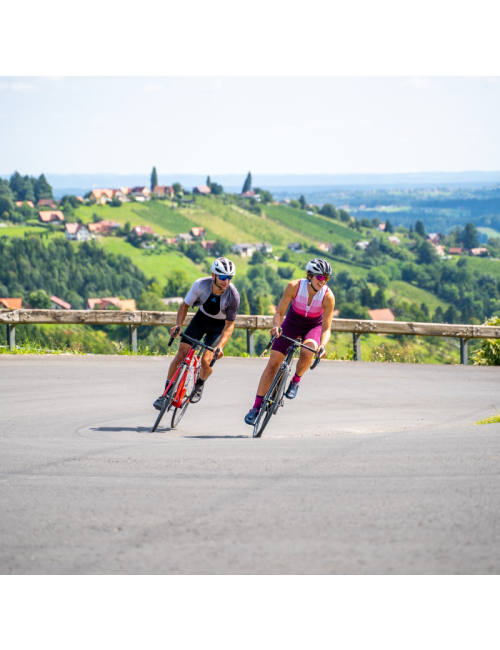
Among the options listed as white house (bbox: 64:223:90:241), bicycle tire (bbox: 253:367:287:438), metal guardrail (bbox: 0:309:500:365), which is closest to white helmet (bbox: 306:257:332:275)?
bicycle tire (bbox: 253:367:287:438)

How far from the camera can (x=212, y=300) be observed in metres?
7.80

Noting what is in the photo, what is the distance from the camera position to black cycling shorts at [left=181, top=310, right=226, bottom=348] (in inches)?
313

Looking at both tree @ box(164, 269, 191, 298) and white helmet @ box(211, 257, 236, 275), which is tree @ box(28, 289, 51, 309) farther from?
white helmet @ box(211, 257, 236, 275)

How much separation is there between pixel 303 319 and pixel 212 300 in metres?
1.10

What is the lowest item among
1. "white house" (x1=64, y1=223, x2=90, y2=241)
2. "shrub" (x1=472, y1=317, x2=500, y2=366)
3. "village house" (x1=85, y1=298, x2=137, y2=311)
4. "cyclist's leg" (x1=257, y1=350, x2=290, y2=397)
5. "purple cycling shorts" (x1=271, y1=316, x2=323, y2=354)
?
"village house" (x1=85, y1=298, x2=137, y2=311)

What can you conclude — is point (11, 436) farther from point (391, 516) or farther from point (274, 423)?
point (391, 516)

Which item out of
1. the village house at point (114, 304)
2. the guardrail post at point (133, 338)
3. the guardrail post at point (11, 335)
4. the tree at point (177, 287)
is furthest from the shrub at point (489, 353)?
the tree at point (177, 287)

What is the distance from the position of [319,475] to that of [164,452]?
1620 millimetres

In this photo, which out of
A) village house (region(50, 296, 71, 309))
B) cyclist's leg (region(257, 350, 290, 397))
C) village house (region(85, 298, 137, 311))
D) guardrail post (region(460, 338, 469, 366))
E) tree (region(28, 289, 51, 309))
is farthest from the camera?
village house (region(50, 296, 71, 309))

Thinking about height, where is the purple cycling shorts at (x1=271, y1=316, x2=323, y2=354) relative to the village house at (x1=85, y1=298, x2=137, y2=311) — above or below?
above

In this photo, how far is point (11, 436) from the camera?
23.4 ft

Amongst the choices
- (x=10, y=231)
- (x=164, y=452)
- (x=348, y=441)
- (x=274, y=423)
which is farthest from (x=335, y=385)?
(x=10, y=231)

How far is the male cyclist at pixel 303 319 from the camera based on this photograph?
7.39 m

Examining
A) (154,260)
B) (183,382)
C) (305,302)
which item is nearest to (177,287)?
(154,260)
